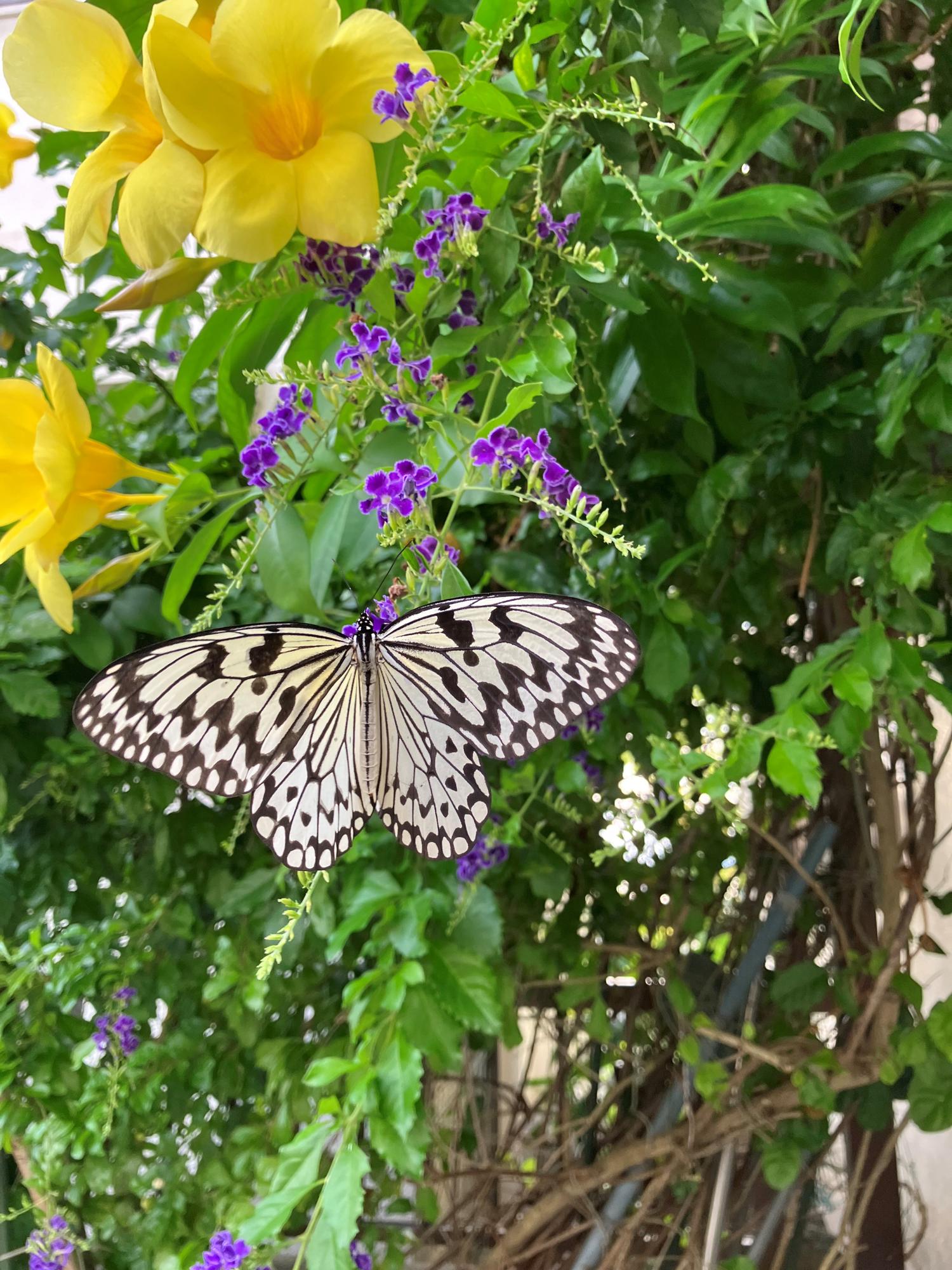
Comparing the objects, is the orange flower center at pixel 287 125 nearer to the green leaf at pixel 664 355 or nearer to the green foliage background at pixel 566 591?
the green foliage background at pixel 566 591

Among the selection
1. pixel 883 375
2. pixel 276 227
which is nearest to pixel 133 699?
pixel 276 227

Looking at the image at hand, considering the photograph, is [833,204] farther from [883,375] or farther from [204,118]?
[204,118]

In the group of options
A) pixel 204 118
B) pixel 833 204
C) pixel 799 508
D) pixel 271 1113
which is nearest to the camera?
pixel 204 118

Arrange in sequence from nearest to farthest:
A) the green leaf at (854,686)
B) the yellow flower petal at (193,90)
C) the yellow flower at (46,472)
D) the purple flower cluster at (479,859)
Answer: the yellow flower petal at (193,90) < the yellow flower at (46,472) < the green leaf at (854,686) < the purple flower cluster at (479,859)

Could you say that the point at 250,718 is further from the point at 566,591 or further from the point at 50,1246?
the point at 50,1246

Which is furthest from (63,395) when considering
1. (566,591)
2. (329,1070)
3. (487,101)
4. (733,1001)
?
(733,1001)

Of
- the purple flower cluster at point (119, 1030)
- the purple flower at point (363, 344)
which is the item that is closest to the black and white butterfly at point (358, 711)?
the purple flower at point (363, 344)
